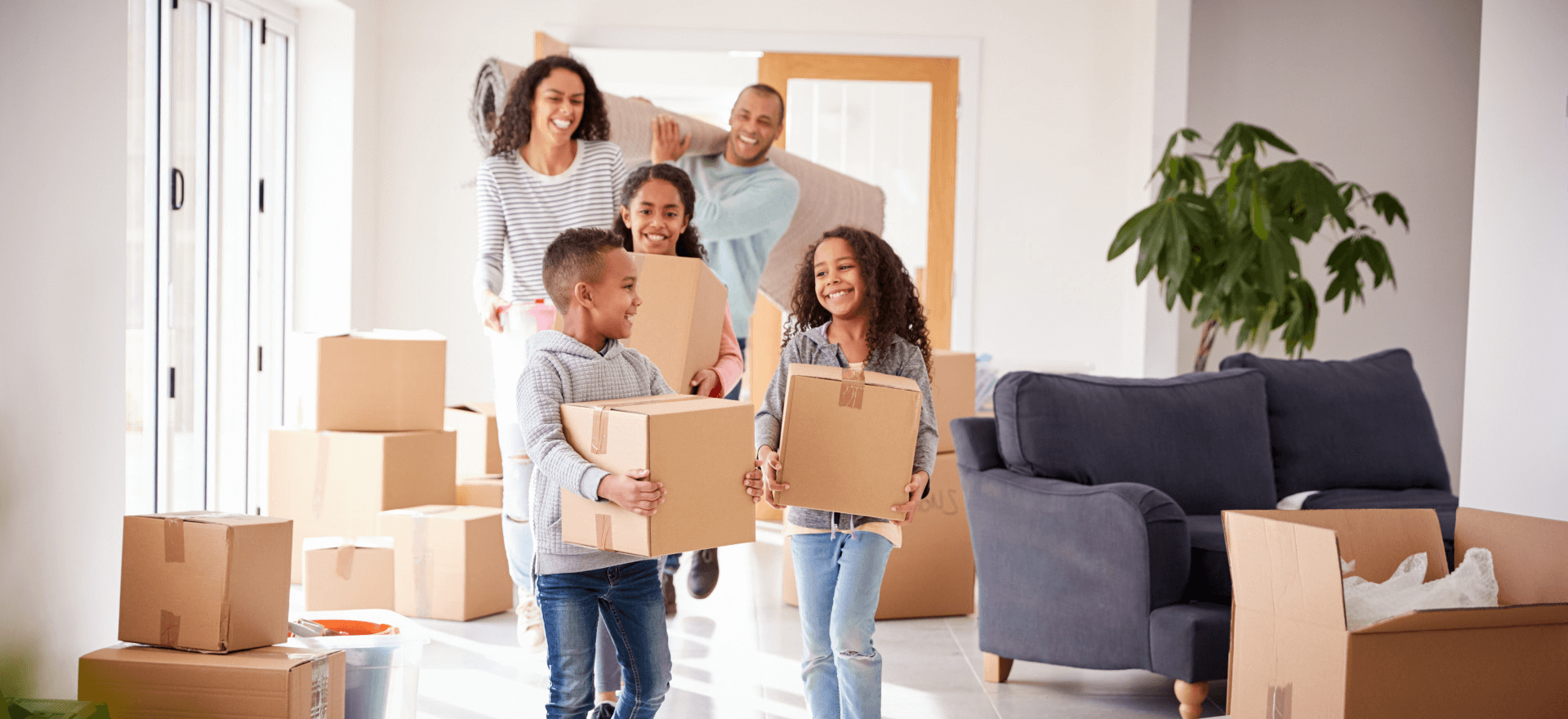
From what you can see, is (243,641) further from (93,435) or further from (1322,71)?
(1322,71)

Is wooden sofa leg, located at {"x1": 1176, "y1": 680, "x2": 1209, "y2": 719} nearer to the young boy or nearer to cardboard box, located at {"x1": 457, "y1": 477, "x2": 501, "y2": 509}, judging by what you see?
the young boy

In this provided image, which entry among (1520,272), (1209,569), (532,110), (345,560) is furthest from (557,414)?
(1520,272)

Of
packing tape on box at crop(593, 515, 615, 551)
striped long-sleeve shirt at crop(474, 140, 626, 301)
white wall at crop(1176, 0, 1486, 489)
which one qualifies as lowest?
packing tape on box at crop(593, 515, 615, 551)

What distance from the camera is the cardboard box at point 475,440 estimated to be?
3922mm

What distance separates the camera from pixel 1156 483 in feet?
9.37

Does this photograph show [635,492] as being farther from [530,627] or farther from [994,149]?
[994,149]

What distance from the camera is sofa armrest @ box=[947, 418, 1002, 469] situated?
9.29 feet

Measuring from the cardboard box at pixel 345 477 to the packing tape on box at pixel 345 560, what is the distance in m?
0.22

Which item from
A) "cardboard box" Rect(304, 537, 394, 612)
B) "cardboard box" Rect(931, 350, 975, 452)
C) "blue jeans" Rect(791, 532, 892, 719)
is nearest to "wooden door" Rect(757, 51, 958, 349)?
"cardboard box" Rect(931, 350, 975, 452)

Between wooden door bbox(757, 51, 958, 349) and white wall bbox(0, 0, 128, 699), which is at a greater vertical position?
wooden door bbox(757, 51, 958, 349)

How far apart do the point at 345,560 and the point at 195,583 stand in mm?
1479

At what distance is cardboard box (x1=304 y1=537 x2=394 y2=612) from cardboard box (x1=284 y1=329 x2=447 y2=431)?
396 mm

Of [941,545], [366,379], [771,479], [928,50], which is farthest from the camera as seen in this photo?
[928,50]

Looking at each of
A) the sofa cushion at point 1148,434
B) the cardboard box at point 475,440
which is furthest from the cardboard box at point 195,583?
the cardboard box at point 475,440
